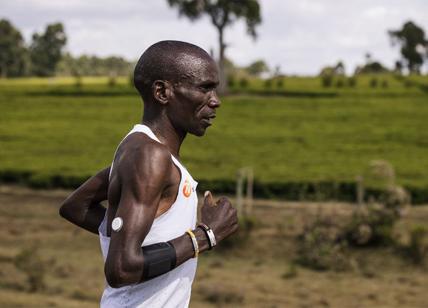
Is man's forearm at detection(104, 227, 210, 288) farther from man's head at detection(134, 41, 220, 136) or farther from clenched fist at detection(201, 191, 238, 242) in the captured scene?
man's head at detection(134, 41, 220, 136)

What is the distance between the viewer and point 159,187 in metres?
2.16

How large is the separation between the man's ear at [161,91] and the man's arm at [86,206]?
46cm

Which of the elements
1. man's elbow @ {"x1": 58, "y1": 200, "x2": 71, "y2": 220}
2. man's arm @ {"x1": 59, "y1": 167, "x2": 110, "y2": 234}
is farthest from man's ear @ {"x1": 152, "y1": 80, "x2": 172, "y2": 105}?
man's elbow @ {"x1": 58, "y1": 200, "x2": 71, "y2": 220}

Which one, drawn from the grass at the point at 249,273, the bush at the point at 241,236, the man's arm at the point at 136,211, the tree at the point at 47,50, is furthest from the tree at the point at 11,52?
the man's arm at the point at 136,211

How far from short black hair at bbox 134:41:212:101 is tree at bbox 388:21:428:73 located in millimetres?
58182

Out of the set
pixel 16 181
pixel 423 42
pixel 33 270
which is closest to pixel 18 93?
pixel 16 181

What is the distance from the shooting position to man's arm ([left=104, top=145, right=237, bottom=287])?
209 cm

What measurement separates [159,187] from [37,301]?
286 inches

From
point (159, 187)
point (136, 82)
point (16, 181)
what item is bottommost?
point (16, 181)

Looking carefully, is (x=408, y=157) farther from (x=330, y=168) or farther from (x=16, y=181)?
(x=16, y=181)

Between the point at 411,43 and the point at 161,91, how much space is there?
194ft

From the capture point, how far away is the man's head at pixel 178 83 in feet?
7.55

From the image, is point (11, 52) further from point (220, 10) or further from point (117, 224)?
point (117, 224)

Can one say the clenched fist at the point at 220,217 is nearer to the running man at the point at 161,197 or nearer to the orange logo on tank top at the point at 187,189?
the running man at the point at 161,197
